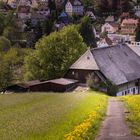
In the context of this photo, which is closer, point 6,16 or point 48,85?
point 48,85

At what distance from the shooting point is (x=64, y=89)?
64.6 metres

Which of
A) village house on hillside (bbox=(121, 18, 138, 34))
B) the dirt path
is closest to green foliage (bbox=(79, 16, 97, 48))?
village house on hillside (bbox=(121, 18, 138, 34))

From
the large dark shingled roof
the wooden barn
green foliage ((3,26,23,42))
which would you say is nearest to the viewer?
the wooden barn

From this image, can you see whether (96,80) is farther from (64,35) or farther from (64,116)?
(64,116)

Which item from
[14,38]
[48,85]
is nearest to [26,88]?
[48,85]

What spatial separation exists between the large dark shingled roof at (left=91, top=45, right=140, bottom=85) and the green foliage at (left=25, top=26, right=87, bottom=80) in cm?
847

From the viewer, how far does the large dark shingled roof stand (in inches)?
2707

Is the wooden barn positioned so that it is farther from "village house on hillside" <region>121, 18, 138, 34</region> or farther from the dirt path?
"village house on hillside" <region>121, 18, 138, 34</region>

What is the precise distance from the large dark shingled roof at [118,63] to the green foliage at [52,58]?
27.8ft

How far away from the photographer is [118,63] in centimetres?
7338

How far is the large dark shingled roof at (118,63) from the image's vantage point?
68.8 metres

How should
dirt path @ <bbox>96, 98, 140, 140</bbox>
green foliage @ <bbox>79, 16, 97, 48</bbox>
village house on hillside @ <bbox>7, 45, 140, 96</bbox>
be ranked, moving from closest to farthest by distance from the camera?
dirt path @ <bbox>96, 98, 140, 140</bbox>, village house on hillside @ <bbox>7, 45, 140, 96</bbox>, green foliage @ <bbox>79, 16, 97, 48</bbox>

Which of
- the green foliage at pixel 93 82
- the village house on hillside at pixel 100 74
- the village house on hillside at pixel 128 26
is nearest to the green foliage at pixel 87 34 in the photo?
the village house on hillside at pixel 128 26

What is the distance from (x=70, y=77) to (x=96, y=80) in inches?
249
